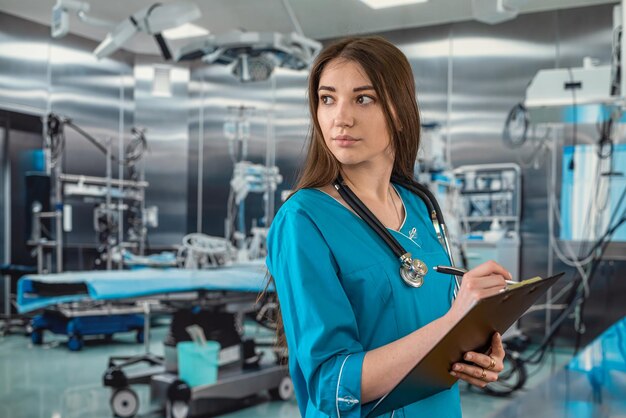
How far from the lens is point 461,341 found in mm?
882

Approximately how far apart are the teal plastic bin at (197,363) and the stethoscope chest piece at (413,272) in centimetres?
280

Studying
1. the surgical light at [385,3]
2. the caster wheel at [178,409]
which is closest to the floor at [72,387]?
the caster wheel at [178,409]

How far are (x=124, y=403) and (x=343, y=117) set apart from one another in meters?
3.10

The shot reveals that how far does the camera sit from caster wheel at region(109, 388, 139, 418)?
358 cm

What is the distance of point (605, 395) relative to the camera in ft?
7.41

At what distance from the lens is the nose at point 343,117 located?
103 cm

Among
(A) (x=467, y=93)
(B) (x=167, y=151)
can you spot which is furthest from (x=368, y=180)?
(B) (x=167, y=151)

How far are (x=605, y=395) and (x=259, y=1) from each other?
5.12 metres

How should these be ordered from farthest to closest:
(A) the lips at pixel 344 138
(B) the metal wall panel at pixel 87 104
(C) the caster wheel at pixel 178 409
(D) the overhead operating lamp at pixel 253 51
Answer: (B) the metal wall panel at pixel 87 104 < (D) the overhead operating lamp at pixel 253 51 < (C) the caster wheel at pixel 178 409 < (A) the lips at pixel 344 138

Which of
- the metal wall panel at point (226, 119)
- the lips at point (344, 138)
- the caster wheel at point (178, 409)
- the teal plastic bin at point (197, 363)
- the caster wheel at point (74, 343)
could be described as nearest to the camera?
the lips at point (344, 138)

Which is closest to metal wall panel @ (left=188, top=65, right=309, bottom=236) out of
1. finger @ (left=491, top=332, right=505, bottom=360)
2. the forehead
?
the forehead

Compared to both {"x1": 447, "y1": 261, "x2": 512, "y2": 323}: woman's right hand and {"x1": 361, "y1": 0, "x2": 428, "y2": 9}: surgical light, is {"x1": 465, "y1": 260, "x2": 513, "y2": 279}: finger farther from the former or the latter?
{"x1": 361, "y1": 0, "x2": 428, "y2": 9}: surgical light

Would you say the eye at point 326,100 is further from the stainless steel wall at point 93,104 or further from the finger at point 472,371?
the stainless steel wall at point 93,104

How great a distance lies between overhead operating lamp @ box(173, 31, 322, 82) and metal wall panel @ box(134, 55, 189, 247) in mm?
3467
